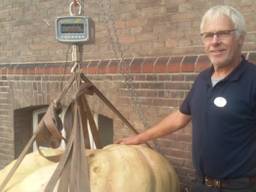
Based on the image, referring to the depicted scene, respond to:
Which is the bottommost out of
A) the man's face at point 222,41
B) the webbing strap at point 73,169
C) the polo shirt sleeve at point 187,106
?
the webbing strap at point 73,169

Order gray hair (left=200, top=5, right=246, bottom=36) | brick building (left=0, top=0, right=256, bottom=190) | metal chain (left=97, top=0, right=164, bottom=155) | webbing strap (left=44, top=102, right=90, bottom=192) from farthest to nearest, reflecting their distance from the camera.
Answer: metal chain (left=97, top=0, right=164, bottom=155) < brick building (left=0, top=0, right=256, bottom=190) < gray hair (left=200, top=5, right=246, bottom=36) < webbing strap (left=44, top=102, right=90, bottom=192)

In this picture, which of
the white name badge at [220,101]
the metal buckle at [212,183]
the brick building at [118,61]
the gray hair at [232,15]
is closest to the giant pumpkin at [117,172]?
the metal buckle at [212,183]

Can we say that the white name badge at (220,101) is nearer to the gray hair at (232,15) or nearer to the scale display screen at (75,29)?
the gray hair at (232,15)

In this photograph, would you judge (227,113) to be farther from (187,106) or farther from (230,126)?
(187,106)

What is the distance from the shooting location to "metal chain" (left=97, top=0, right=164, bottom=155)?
16.0 feet

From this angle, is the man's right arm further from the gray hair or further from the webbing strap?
the gray hair

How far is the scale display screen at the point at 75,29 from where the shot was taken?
3375 millimetres

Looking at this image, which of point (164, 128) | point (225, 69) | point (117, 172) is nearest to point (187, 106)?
point (164, 128)

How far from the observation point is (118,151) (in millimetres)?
3197

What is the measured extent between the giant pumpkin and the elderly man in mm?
271

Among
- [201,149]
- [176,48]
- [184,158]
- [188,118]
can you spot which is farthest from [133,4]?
[201,149]

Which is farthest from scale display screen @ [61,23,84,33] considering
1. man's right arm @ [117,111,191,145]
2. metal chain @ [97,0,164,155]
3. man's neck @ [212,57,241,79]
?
metal chain @ [97,0,164,155]

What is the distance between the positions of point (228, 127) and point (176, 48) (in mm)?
1750

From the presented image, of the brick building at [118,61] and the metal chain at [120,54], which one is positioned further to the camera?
the metal chain at [120,54]
